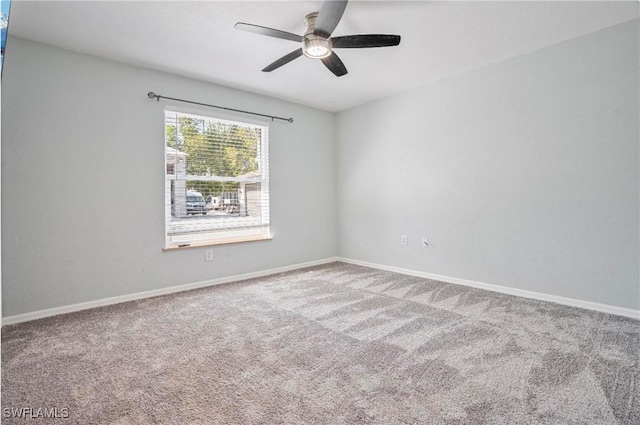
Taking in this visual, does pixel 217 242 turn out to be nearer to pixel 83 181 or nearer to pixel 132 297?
pixel 132 297

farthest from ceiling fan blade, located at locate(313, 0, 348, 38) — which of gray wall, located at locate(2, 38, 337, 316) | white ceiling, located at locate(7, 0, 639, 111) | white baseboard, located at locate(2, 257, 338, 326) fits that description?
white baseboard, located at locate(2, 257, 338, 326)

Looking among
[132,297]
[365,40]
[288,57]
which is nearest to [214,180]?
[132,297]

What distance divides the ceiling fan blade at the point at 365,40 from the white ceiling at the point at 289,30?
241mm

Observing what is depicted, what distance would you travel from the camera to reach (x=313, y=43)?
8.38 ft

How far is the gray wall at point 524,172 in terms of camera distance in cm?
281

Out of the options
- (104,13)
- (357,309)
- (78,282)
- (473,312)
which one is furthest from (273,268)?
(104,13)

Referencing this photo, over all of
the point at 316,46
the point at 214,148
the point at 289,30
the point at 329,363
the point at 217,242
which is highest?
the point at 289,30

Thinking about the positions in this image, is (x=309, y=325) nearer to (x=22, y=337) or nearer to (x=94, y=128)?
(x=22, y=337)

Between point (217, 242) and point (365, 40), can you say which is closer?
point (365, 40)

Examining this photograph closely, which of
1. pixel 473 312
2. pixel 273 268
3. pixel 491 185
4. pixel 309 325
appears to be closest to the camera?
pixel 309 325

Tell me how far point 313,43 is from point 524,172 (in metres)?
2.39

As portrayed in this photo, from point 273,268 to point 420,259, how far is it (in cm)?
192

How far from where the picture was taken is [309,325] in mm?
2707

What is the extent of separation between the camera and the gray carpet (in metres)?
1.68
